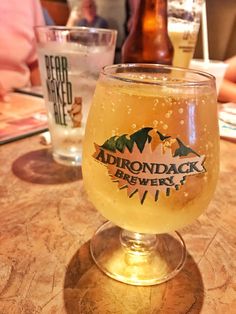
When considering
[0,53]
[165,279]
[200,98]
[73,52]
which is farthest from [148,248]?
[0,53]

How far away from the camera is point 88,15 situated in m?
1.44

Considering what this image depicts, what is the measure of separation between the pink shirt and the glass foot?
34.3 inches

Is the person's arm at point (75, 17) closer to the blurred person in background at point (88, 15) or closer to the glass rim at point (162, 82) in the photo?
the blurred person in background at point (88, 15)

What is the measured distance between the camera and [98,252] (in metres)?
0.35

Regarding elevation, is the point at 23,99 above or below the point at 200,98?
below

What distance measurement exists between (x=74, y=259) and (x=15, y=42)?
3.27 ft

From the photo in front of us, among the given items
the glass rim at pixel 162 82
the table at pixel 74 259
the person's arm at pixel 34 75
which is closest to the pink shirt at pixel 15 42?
the person's arm at pixel 34 75

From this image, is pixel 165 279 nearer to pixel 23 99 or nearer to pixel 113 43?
pixel 113 43

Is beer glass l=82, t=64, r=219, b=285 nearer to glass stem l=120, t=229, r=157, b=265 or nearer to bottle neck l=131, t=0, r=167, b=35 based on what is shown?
glass stem l=120, t=229, r=157, b=265

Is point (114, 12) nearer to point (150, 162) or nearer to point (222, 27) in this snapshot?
Result: point (222, 27)

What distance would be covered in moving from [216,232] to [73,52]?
321 millimetres

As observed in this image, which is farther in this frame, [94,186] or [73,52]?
[73,52]

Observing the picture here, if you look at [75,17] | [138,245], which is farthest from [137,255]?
[75,17]

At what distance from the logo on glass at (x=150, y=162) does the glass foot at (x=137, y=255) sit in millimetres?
87
